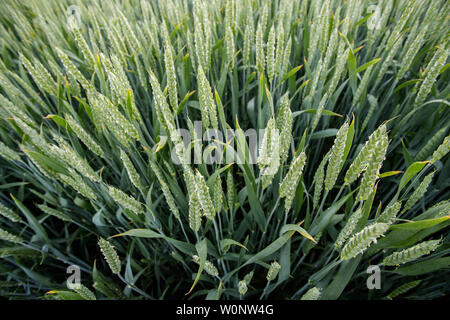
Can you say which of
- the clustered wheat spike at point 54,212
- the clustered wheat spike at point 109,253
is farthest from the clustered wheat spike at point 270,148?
the clustered wheat spike at point 54,212

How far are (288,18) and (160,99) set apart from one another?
0.69 m

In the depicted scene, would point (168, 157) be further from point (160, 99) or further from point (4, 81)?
point (4, 81)

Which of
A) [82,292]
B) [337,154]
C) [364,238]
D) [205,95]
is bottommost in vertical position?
[82,292]

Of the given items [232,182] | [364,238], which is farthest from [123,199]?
[364,238]

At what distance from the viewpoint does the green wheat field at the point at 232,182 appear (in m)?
0.50

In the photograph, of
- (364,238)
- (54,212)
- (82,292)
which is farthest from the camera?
(54,212)

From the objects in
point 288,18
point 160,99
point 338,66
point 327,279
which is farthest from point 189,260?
point 288,18

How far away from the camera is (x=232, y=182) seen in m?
0.57

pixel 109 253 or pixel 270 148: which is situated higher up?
pixel 270 148

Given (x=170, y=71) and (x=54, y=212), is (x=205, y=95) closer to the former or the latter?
(x=170, y=71)

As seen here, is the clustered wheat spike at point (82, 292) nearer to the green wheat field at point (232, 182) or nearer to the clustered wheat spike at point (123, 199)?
the green wheat field at point (232, 182)

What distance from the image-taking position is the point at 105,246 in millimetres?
531

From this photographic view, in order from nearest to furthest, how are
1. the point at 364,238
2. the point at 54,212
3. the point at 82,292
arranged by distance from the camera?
the point at 364,238
the point at 82,292
the point at 54,212

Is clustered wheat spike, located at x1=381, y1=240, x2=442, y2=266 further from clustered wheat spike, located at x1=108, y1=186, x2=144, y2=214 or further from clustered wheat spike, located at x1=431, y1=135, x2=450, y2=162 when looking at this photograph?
clustered wheat spike, located at x1=108, y1=186, x2=144, y2=214
